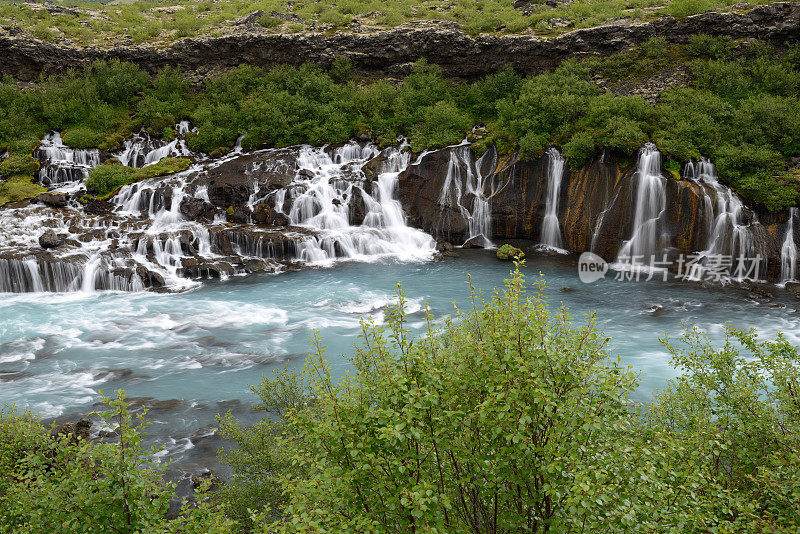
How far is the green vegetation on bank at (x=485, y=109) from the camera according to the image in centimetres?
3059

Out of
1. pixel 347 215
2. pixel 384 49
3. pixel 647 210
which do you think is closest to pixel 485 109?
pixel 384 49

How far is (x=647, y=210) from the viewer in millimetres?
30281

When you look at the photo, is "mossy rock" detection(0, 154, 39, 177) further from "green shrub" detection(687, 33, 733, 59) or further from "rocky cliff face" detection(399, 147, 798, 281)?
"green shrub" detection(687, 33, 733, 59)

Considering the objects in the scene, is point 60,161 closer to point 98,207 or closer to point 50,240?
point 98,207

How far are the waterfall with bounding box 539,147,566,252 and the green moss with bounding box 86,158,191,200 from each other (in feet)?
94.7

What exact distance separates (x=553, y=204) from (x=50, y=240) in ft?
107

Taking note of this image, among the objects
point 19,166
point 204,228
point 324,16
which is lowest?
point 204,228

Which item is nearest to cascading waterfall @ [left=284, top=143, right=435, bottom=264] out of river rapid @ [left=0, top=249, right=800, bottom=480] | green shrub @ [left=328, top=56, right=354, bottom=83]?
river rapid @ [left=0, top=249, right=800, bottom=480]

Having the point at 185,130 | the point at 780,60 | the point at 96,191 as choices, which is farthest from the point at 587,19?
the point at 96,191

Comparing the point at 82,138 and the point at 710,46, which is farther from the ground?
the point at 710,46

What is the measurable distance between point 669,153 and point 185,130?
40220 mm

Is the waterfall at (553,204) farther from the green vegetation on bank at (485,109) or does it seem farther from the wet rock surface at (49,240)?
the wet rock surface at (49,240)

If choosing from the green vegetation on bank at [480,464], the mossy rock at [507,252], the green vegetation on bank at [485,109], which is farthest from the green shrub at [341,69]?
the green vegetation on bank at [480,464]

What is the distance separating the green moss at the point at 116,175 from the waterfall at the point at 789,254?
4189cm
